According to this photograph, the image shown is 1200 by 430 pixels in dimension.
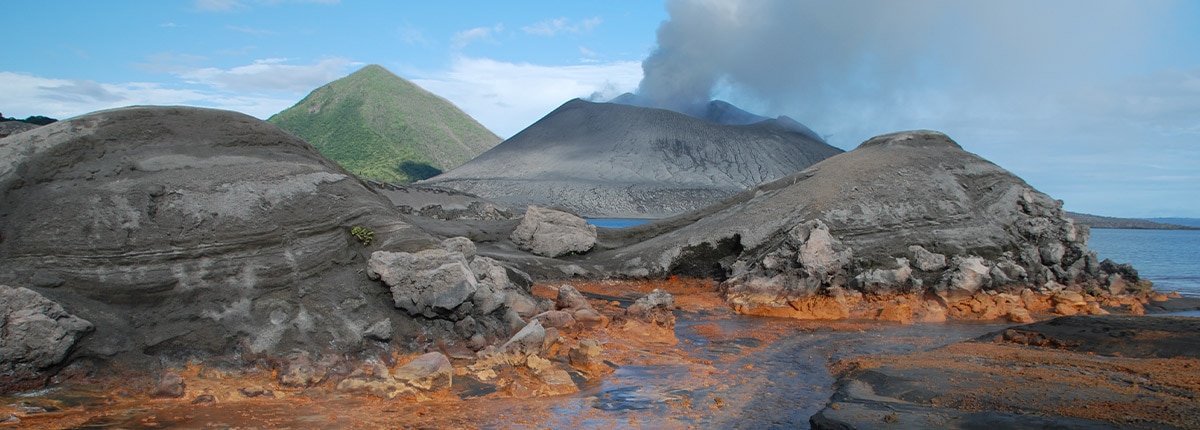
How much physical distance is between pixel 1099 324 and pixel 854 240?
24.9 feet

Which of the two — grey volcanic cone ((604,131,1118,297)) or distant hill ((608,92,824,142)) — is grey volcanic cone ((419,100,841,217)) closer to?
distant hill ((608,92,824,142))

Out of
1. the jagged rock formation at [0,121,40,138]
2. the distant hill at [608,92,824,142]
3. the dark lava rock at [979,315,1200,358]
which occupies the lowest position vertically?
the dark lava rock at [979,315,1200,358]

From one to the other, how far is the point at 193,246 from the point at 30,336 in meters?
2.33

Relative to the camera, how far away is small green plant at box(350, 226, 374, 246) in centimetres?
1186

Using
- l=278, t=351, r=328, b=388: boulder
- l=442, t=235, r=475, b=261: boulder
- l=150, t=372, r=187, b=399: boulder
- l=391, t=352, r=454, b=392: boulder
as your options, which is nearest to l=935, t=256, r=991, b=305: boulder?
l=442, t=235, r=475, b=261: boulder

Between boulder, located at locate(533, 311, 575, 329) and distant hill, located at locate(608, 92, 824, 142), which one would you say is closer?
boulder, located at locate(533, 311, 575, 329)

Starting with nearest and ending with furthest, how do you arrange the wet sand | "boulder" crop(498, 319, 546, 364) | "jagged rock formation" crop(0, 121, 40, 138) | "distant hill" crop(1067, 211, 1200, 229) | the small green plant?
the wet sand < "boulder" crop(498, 319, 546, 364) < the small green plant < "jagged rock formation" crop(0, 121, 40, 138) < "distant hill" crop(1067, 211, 1200, 229)

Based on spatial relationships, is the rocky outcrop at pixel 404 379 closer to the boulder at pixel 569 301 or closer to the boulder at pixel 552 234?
the boulder at pixel 569 301

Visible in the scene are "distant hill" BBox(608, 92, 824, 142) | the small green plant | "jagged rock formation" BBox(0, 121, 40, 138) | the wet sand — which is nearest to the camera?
the wet sand

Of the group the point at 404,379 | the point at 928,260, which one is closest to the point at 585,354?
the point at 404,379

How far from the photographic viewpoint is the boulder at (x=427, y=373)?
30.5 ft

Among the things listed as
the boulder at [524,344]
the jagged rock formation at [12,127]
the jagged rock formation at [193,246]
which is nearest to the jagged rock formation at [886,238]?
the boulder at [524,344]

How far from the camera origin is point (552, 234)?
22531 millimetres

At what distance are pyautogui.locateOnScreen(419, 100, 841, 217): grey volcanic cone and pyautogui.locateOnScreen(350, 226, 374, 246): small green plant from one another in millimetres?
76354
